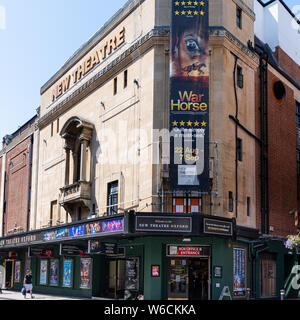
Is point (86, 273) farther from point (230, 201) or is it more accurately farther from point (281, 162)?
point (281, 162)

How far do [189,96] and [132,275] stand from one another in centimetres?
1005

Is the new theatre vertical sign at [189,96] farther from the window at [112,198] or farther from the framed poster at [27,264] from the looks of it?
the framed poster at [27,264]

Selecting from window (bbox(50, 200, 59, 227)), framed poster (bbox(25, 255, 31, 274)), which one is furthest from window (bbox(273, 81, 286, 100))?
framed poster (bbox(25, 255, 31, 274))

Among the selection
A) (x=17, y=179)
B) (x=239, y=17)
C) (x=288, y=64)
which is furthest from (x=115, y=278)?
(x=17, y=179)

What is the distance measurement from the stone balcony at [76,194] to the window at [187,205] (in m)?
8.00

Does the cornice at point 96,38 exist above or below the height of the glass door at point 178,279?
above

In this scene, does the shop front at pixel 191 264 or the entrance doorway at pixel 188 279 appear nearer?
the shop front at pixel 191 264

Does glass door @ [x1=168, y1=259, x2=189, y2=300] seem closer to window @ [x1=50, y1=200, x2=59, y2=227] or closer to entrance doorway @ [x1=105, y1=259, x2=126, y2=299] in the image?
entrance doorway @ [x1=105, y1=259, x2=126, y2=299]

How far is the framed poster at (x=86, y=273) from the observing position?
2906cm

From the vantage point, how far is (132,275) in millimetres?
25672

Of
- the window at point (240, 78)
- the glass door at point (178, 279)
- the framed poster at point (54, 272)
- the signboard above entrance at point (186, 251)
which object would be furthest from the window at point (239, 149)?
the framed poster at point (54, 272)

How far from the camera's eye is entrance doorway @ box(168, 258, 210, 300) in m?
24.0
